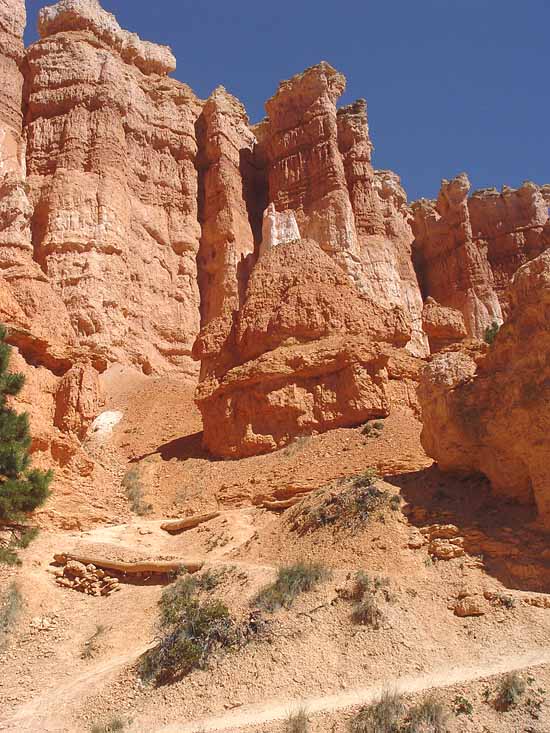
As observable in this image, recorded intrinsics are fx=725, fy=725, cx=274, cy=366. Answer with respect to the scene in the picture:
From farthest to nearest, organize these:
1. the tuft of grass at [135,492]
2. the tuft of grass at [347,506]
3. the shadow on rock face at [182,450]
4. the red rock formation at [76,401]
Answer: the shadow on rock face at [182,450]
the red rock formation at [76,401]
the tuft of grass at [135,492]
the tuft of grass at [347,506]

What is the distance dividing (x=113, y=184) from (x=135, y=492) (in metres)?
22.4

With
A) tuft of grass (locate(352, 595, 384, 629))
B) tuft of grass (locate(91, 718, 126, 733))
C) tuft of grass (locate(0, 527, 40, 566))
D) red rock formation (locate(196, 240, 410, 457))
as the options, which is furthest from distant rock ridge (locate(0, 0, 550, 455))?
tuft of grass (locate(91, 718, 126, 733))

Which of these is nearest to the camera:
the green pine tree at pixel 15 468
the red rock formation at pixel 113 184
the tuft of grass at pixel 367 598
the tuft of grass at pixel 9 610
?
the tuft of grass at pixel 367 598

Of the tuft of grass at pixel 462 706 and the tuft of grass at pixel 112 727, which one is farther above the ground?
the tuft of grass at pixel 462 706

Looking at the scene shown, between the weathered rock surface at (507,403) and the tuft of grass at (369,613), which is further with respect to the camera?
the weathered rock surface at (507,403)

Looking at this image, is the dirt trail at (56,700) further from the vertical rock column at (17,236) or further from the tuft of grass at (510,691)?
the vertical rock column at (17,236)

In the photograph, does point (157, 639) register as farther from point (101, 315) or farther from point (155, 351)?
point (155, 351)

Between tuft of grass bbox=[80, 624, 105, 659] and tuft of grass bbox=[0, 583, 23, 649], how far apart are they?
122 cm

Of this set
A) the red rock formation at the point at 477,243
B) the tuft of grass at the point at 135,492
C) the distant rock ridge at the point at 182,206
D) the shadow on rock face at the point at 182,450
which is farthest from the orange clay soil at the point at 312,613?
the red rock formation at the point at 477,243

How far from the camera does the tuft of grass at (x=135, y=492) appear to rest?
54.2 feet

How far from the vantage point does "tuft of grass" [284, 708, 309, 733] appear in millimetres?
7488

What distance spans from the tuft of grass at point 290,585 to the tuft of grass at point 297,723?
2201mm

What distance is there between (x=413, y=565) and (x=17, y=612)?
618 centimetres

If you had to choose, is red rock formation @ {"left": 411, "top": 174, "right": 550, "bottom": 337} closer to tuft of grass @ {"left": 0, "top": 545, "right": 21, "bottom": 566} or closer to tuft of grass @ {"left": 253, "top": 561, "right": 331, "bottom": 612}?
tuft of grass @ {"left": 253, "top": 561, "right": 331, "bottom": 612}
